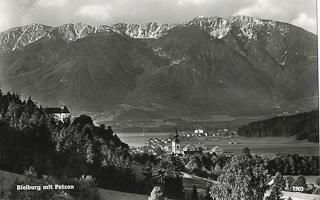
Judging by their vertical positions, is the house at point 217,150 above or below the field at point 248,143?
below

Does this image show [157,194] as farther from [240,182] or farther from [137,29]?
[137,29]

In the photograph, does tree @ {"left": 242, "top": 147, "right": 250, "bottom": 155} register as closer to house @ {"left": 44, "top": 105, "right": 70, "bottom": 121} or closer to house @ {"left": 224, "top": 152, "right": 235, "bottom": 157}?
house @ {"left": 224, "top": 152, "right": 235, "bottom": 157}

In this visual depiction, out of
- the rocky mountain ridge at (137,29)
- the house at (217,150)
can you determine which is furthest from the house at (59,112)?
the house at (217,150)

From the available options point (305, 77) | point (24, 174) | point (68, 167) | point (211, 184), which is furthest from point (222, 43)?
point (24, 174)

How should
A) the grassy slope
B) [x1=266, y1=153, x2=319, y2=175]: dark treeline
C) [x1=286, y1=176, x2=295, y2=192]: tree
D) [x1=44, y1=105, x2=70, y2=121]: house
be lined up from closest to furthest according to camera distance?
1. the grassy slope
2. [x1=286, y1=176, x2=295, y2=192]: tree
3. [x1=266, y1=153, x2=319, y2=175]: dark treeline
4. [x1=44, y1=105, x2=70, y2=121]: house

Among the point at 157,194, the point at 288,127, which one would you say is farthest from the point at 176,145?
the point at 288,127

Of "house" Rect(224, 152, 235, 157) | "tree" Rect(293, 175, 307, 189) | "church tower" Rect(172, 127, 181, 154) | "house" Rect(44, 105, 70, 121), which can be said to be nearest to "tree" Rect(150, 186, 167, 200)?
"church tower" Rect(172, 127, 181, 154)

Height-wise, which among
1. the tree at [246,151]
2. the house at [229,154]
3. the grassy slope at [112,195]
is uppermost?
the tree at [246,151]

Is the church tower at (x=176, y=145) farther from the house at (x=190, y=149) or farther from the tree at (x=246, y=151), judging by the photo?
the tree at (x=246, y=151)
